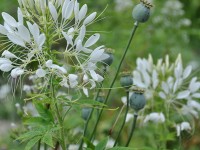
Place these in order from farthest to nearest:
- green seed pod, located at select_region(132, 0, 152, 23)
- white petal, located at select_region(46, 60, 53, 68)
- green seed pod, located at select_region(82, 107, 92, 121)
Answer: green seed pod, located at select_region(82, 107, 92, 121) → green seed pod, located at select_region(132, 0, 152, 23) → white petal, located at select_region(46, 60, 53, 68)

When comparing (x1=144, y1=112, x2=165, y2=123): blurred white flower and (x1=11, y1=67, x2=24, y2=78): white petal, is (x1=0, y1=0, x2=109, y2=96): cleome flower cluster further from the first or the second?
(x1=144, y1=112, x2=165, y2=123): blurred white flower

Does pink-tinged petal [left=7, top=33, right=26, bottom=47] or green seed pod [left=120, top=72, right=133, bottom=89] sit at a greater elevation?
pink-tinged petal [left=7, top=33, right=26, bottom=47]

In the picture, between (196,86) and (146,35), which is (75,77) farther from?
(146,35)

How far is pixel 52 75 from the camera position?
1527mm

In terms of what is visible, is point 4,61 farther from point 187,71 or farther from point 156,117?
point 187,71

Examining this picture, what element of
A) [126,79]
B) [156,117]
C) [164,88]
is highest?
[126,79]

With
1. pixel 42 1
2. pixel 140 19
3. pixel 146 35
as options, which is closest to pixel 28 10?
pixel 42 1

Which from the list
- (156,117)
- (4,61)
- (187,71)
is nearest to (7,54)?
(4,61)

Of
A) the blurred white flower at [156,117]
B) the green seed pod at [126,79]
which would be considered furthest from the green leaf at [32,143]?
the blurred white flower at [156,117]

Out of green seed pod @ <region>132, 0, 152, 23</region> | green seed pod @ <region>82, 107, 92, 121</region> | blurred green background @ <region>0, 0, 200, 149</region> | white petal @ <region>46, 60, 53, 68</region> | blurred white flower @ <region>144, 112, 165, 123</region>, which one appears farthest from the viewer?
blurred green background @ <region>0, 0, 200, 149</region>

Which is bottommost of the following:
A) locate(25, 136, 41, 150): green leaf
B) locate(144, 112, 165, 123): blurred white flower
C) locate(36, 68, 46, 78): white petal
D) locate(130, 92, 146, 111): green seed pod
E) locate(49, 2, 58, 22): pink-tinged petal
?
locate(144, 112, 165, 123): blurred white flower

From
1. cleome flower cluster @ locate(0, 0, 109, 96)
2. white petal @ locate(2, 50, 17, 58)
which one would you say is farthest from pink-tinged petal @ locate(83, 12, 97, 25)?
white petal @ locate(2, 50, 17, 58)

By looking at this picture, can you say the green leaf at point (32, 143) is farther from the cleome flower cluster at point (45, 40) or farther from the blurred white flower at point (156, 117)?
the blurred white flower at point (156, 117)

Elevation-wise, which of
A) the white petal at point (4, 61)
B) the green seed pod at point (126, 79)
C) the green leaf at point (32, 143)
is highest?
the white petal at point (4, 61)
